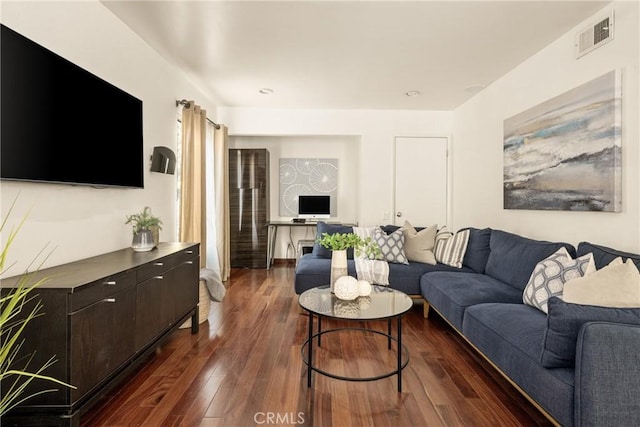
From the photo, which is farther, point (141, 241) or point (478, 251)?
point (478, 251)

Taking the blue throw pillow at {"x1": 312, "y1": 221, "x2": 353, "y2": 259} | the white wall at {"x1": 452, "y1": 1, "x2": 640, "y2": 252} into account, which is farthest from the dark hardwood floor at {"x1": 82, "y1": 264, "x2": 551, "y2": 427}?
the white wall at {"x1": 452, "y1": 1, "x2": 640, "y2": 252}

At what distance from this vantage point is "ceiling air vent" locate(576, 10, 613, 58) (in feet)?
7.45

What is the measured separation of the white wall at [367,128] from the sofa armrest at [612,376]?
12.4ft

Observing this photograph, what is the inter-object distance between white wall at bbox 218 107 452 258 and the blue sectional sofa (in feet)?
7.09

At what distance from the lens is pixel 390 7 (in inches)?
92.2

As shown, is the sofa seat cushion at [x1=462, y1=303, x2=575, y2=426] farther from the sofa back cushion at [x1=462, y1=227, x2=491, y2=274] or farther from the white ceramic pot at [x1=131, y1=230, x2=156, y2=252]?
the white ceramic pot at [x1=131, y1=230, x2=156, y2=252]

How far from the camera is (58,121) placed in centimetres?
189

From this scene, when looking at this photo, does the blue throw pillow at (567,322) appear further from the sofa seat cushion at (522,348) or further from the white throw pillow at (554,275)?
the white throw pillow at (554,275)

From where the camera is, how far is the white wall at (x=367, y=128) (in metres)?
5.00

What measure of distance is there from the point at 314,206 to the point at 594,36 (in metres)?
4.19

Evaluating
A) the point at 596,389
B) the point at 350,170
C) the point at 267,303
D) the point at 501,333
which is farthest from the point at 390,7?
the point at 350,170

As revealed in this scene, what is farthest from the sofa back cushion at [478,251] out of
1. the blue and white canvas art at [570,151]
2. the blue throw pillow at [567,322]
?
the blue throw pillow at [567,322]

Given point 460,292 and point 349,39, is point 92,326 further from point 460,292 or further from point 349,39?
point 349,39

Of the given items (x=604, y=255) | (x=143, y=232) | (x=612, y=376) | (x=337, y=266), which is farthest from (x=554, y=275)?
(x=143, y=232)
